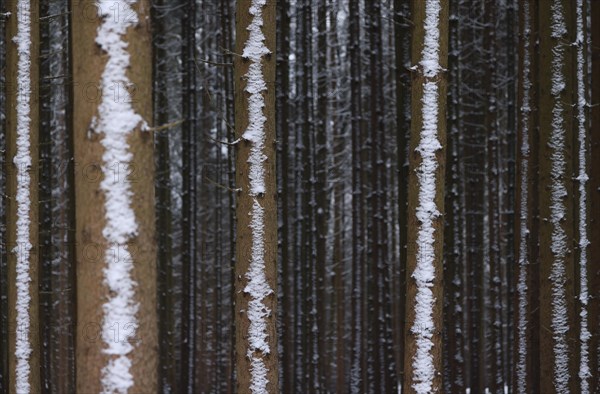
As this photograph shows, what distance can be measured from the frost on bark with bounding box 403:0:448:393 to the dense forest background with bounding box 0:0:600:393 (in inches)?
104

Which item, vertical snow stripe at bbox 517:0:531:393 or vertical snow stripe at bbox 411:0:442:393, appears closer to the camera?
vertical snow stripe at bbox 411:0:442:393

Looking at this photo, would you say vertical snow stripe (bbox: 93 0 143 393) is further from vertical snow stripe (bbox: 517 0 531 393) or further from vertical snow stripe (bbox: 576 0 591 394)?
vertical snow stripe (bbox: 517 0 531 393)

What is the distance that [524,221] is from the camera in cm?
879

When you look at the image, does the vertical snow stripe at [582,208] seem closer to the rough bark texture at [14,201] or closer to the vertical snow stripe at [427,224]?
the vertical snow stripe at [427,224]

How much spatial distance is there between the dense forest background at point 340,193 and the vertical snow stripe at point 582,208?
1.7 inches

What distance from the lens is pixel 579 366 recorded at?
24.2 feet

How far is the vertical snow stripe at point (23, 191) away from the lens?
7047 millimetres

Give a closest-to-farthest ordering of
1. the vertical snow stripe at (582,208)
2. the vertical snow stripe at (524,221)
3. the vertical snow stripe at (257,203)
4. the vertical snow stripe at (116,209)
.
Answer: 1. the vertical snow stripe at (116,209)
2. the vertical snow stripe at (257,203)
3. the vertical snow stripe at (582,208)
4. the vertical snow stripe at (524,221)

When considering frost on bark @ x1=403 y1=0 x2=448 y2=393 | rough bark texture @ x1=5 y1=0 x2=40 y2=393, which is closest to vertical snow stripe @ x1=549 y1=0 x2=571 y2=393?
frost on bark @ x1=403 y1=0 x2=448 y2=393

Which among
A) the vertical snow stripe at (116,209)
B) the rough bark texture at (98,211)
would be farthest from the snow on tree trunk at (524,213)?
the vertical snow stripe at (116,209)

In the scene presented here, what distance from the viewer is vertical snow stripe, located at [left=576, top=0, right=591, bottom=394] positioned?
24.2ft

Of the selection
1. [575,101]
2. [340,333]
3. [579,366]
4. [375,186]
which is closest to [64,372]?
[340,333]

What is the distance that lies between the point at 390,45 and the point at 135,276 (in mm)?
10788

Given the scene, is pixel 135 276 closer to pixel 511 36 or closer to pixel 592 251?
pixel 592 251
